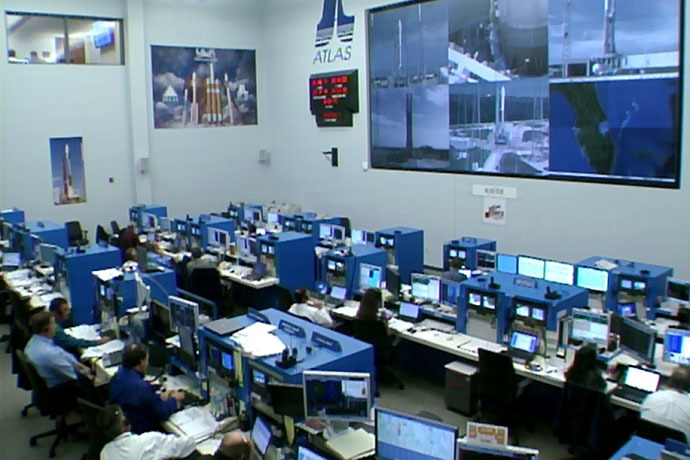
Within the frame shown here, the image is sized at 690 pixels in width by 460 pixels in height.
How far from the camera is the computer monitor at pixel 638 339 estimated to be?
6047 mm

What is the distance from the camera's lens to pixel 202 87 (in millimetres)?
15305

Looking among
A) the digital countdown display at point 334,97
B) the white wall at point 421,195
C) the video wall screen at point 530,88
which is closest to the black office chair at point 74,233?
the white wall at point 421,195

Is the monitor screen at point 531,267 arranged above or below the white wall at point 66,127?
below

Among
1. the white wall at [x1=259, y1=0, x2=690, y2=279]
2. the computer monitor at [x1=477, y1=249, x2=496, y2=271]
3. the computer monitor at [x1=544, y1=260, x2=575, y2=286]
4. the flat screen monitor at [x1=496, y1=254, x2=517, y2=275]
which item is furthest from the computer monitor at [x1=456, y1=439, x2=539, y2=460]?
the white wall at [x1=259, y1=0, x2=690, y2=279]

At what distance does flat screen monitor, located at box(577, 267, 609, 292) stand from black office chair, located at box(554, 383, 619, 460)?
8.48 feet

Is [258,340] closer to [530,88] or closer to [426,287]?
[426,287]

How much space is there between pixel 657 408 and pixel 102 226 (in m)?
11.7

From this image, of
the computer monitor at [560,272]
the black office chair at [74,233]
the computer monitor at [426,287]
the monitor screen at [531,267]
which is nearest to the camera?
the computer monitor at [426,287]

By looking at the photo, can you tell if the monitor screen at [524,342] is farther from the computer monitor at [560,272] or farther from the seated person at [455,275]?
the seated person at [455,275]

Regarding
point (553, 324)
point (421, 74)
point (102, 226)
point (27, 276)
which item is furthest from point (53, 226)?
point (553, 324)

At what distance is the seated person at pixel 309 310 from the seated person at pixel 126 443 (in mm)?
3178

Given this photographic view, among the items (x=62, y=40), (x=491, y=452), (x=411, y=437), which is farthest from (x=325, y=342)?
(x=62, y=40)

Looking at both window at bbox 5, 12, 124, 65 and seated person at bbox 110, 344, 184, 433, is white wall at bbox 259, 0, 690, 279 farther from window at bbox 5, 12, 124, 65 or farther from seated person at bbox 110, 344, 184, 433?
seated person at bbox 110, 344, 184, 433

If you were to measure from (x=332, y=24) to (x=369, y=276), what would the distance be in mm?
7448
